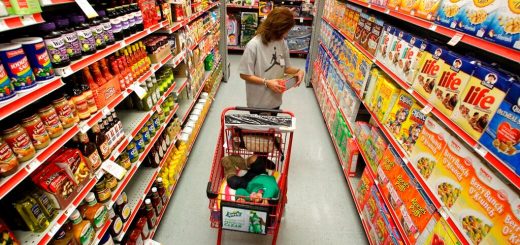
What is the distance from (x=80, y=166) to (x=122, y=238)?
77cm

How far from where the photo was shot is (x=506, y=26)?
1145 millimetres

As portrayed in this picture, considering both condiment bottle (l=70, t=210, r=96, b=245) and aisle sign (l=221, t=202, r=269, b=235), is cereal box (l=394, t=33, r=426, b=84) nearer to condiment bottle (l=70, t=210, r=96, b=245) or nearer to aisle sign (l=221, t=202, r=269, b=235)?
aisle sign (l=221, t=202, r=269, b=235)

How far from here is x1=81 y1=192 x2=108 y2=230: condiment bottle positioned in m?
1.57

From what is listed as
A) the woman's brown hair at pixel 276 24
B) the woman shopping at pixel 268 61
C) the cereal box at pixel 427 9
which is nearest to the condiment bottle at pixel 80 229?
the woman shopping at pixel 268 61

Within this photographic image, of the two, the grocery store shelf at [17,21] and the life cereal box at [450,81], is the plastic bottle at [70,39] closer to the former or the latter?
the grocery store shelf at [17,21]

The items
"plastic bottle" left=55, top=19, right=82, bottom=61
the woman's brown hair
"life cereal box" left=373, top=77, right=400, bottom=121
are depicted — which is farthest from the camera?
the woman's brown hair

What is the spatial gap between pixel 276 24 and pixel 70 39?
1431mm

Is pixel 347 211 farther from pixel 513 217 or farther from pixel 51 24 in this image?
pixel 51 24

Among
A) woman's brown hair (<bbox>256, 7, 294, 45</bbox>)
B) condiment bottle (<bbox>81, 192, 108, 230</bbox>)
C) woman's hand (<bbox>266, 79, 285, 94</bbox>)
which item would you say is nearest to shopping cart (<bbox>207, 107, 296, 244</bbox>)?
woman's hand (<bbox>266, 79, 285, 94</bbox>)

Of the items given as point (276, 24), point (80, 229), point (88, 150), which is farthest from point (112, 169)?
point (276, 24)

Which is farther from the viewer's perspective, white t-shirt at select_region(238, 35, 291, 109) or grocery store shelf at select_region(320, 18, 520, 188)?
white t-shirt at select_region(238, 35, 291, 109)

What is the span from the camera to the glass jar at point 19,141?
3.56ft

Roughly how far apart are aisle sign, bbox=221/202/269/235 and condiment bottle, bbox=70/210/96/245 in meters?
0.72

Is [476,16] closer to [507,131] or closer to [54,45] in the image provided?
[507,131]
